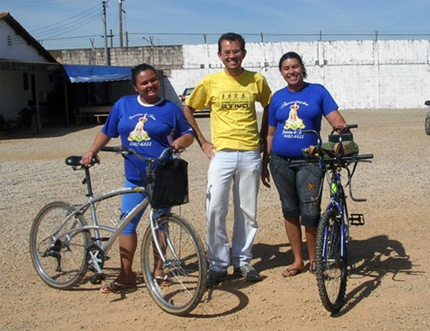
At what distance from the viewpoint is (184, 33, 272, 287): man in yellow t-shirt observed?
15.8 ft

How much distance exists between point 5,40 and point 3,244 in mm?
24149

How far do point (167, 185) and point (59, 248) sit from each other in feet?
4.39

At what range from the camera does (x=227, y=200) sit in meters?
4.91

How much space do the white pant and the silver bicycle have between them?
15.8 inches

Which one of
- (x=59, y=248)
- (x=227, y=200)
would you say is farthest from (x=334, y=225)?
(x=59, y=248)

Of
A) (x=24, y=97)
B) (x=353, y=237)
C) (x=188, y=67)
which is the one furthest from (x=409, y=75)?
(x=353, y=237)

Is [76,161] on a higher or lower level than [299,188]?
higher

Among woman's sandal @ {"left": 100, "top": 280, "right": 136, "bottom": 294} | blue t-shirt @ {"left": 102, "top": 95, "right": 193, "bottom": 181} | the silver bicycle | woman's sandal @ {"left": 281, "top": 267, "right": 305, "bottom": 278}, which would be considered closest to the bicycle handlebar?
the silver bicycle

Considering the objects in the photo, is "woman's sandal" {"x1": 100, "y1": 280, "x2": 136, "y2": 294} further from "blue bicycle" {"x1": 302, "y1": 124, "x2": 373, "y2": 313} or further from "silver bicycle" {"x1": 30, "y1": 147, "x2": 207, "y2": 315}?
"blue bicycle" {"x1": 302, "y1": 124, "x2": 373, "y2": 313}

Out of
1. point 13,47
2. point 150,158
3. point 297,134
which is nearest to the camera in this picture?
point 150,158

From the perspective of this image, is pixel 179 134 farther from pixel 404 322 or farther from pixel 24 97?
pixel 24 97

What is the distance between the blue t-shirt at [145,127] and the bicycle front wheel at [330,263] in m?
1.29

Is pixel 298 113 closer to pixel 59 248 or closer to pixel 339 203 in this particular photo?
pixel 339 203

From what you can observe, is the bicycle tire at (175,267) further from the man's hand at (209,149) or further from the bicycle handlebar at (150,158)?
the man's hand at (209,149)
